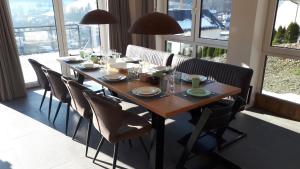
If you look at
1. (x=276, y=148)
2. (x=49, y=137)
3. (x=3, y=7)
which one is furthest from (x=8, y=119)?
(x=276, y=148)

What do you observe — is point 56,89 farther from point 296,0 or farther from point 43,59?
point 296,0

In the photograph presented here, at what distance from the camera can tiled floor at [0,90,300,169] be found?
7.91ft

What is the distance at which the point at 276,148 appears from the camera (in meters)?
2.67

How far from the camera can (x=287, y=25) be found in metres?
3.27

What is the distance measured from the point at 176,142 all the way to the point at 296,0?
2418 mm

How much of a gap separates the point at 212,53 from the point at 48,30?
3201 mm

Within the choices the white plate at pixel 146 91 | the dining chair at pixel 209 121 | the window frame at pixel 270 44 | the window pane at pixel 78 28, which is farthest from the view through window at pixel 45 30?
the dining chair at pixel 209 121

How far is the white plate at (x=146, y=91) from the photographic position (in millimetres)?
2130

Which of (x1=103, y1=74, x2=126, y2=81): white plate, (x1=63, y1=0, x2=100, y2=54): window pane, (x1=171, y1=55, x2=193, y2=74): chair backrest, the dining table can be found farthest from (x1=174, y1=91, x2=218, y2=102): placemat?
(x1=63, y1=0, x2=100, y2=54): window pane

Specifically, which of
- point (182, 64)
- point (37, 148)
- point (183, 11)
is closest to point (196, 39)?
point (183, 11)

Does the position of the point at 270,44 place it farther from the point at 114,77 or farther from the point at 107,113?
the point at 107,113

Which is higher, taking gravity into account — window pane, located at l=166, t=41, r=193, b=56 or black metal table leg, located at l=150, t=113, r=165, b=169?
window pane, located at l=166, t=41, r=193, b=56

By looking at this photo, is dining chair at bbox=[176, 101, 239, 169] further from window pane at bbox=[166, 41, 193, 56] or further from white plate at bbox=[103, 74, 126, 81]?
window pane at bbox=[166, 41, 193, 56]

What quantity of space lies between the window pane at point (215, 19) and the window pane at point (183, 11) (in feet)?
1.04
